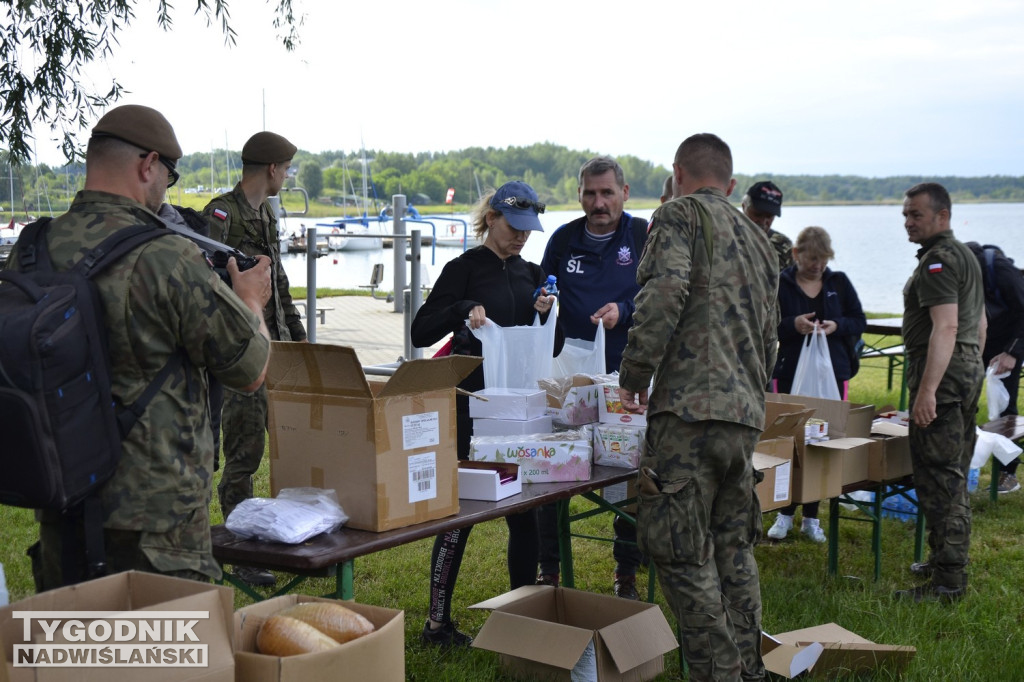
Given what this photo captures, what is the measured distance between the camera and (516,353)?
137 inches

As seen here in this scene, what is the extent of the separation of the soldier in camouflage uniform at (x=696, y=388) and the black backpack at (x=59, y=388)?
148 cm

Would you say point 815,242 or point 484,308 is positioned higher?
point 815,242

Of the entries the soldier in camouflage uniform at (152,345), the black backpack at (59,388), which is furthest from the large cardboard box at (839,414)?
the black backpack at (59,388)

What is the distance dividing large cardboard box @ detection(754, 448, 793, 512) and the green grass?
53 centimetres

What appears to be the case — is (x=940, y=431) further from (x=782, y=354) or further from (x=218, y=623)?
(x=218, y=623)

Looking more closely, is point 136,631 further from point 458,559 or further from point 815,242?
point 815,242

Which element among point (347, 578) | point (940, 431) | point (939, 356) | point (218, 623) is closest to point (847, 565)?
point (940, 431)

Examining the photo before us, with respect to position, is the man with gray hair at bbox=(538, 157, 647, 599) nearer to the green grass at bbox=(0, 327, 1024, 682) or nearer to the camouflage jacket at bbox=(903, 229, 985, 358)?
the green grass at bbox=(0, 327, 1024, 682)

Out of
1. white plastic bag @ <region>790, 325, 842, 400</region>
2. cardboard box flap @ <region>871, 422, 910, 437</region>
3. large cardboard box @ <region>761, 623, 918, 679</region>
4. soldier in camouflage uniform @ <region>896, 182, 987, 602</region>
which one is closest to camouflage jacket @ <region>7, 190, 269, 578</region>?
large cardboard box @ <region>761, 623, 918, 679</region>

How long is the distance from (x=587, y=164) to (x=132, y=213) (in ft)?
7.81

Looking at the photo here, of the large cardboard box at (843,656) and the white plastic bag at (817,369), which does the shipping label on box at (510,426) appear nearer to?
the large cardboard box at (843,656)

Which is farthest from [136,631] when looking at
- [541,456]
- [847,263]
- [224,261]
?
[847,263]

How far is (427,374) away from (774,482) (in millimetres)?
1980

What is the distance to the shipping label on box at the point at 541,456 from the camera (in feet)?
10.6
